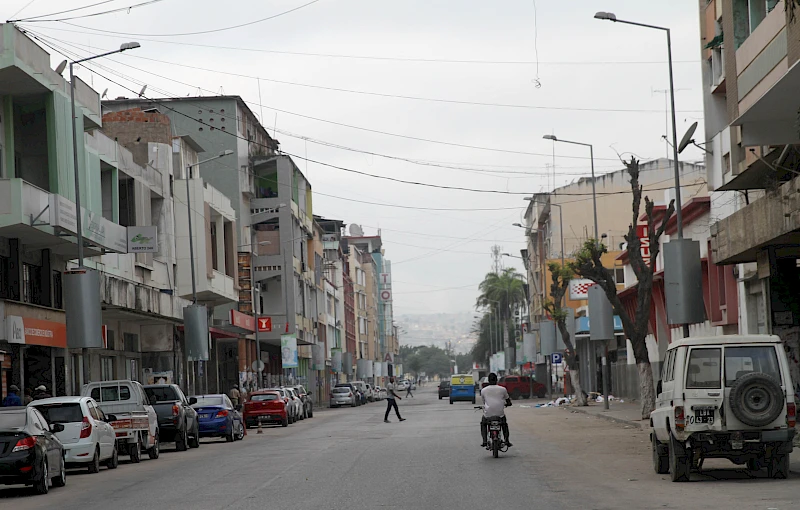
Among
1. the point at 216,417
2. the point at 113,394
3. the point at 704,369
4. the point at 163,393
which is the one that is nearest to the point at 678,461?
the point at 704,369

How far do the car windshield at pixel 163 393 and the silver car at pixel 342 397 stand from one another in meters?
48.1

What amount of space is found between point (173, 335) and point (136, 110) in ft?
35.9

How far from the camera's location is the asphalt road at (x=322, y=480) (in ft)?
48.5

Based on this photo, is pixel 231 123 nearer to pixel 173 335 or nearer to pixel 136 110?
pixel 136 110

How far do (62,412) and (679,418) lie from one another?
12.6 meters

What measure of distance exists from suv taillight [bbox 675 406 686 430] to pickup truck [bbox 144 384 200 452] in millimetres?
17492

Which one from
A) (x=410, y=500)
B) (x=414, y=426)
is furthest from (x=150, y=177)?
(x=410, y=500)

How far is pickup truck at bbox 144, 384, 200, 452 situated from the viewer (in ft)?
100

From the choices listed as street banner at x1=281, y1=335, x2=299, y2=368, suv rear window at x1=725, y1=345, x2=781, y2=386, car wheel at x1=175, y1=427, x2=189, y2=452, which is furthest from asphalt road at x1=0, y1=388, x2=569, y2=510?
street banner at x1=281, y1=335, x2=299, y2=368

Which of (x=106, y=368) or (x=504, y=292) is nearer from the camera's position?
(x=106, y=368)

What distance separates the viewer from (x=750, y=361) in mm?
16172

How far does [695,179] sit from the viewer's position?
85.3m

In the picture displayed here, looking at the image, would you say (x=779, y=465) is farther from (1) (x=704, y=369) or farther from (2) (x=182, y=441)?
(2) (x=182, y=441)

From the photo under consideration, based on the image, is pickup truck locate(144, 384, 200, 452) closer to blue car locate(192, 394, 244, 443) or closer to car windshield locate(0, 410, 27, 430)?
blue car locate(192, 394, 244, 443)
